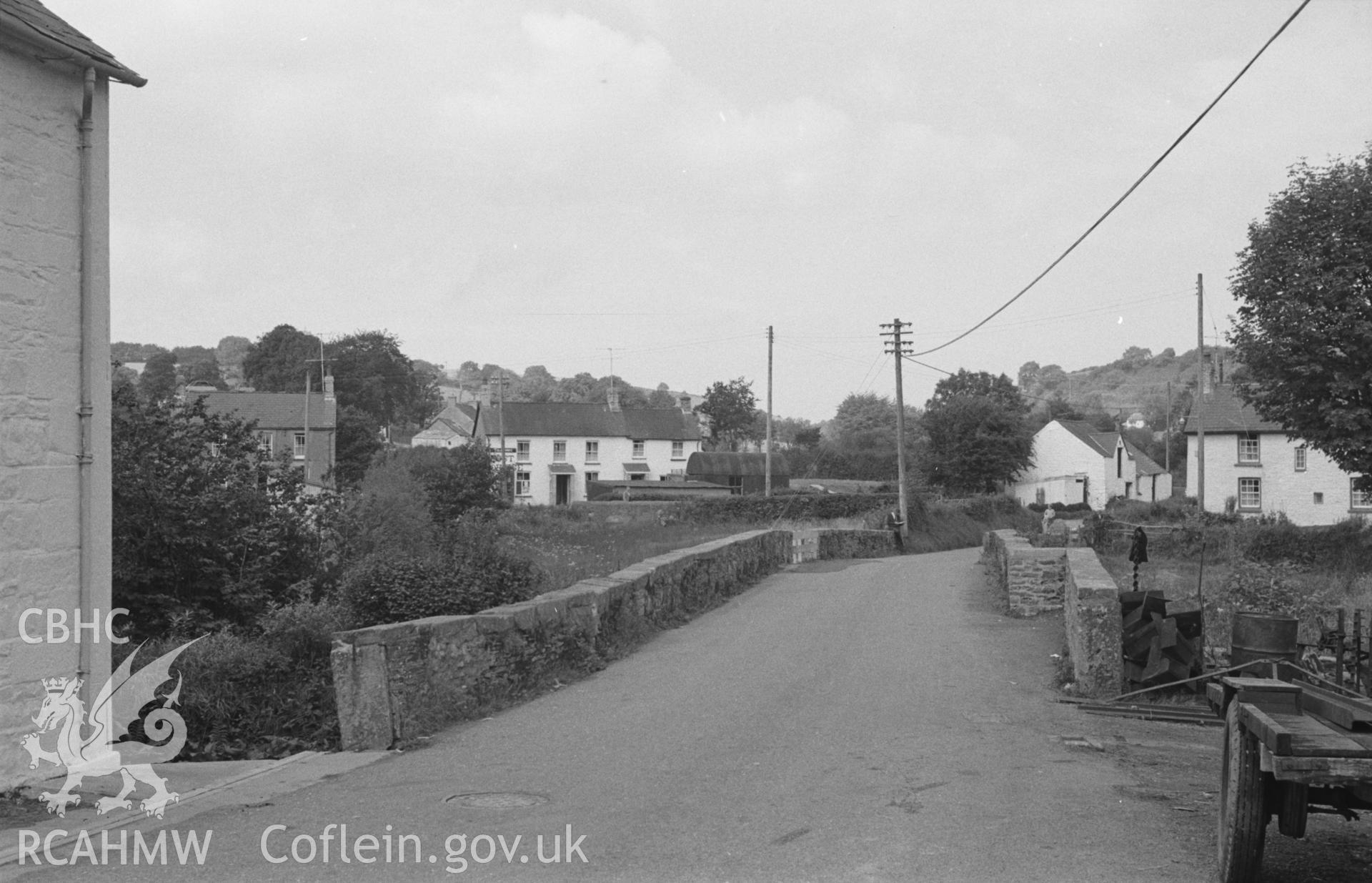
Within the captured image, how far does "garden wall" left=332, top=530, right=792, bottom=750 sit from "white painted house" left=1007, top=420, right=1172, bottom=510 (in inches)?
2435

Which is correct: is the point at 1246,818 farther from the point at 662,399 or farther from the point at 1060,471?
the point at 662,399

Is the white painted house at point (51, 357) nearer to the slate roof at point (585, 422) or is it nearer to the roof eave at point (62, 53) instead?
the roof eave at point (62, 53)

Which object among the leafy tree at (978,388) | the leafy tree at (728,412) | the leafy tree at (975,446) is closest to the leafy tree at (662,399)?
the leafy tree at (728,412)

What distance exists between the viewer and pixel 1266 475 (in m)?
53.3

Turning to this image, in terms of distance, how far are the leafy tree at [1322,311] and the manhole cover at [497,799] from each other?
101 feet

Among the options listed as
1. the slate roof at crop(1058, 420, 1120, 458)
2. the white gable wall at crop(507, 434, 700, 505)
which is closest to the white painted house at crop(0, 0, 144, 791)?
the white gable wall at crop(507, 434, 700, 505)

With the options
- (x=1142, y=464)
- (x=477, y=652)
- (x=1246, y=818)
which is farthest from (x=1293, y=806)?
(x=1142, y=464)

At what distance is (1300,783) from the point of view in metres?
5.03

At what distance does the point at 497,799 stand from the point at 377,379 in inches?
3641

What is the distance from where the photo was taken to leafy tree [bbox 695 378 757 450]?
103 m

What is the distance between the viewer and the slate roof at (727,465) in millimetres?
77375

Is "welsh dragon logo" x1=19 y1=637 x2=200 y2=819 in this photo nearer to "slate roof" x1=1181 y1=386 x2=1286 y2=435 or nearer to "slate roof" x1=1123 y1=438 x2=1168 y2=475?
"slate roof" x1=1181 y1=386 x2=1286 y2=435

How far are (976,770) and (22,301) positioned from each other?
6.85m
